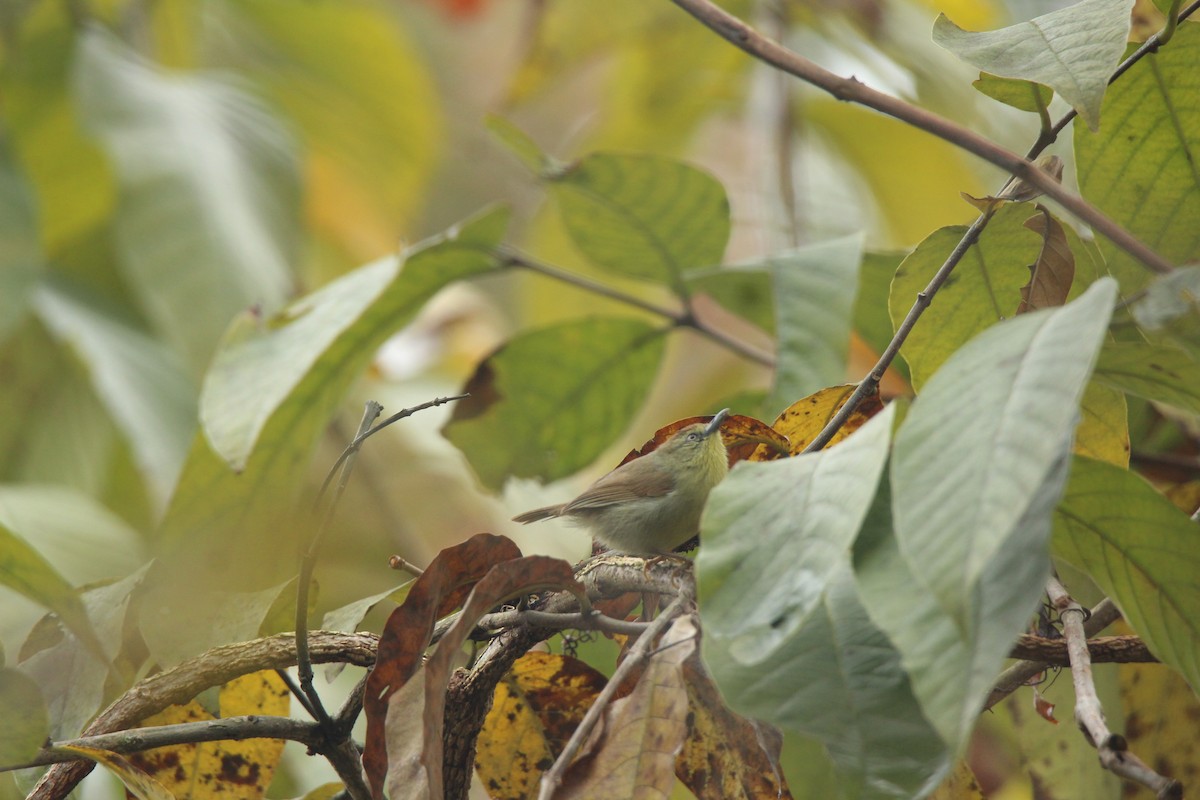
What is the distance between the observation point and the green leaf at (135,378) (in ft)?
6.49

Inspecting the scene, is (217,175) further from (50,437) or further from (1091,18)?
(1091,18)

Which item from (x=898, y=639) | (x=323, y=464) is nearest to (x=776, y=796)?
(x=898, y=639)

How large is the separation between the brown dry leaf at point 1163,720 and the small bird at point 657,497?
52 cm

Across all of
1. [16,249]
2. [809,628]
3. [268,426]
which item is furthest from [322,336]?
[16,249]

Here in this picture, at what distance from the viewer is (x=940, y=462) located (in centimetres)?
54

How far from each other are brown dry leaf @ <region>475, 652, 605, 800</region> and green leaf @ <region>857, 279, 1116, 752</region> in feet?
1.32

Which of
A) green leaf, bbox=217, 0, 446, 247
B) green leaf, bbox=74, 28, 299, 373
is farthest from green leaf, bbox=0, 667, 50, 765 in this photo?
green leaf, bbox=217, 0, 446, 247

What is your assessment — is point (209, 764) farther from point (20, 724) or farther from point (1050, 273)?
point (1050, 273)

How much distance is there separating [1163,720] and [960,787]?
13.9 inches

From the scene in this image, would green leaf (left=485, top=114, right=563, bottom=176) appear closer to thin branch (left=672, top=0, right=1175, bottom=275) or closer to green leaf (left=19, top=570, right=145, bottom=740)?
thin branch (left=672, top=0, right=1175, bottom=275)

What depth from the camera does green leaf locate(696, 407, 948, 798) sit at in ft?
1.85

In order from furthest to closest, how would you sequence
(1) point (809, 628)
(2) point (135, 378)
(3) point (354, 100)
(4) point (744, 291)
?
1. (3) point (354, 100)
2. (2) point (135, 378)
3. (4) point (744, 291)
4. (1) point (809, 628)

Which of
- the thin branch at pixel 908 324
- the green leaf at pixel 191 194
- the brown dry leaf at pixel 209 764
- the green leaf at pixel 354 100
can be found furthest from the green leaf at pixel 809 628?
the green leaf at pixel 354 100

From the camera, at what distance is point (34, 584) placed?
36.0 inches
